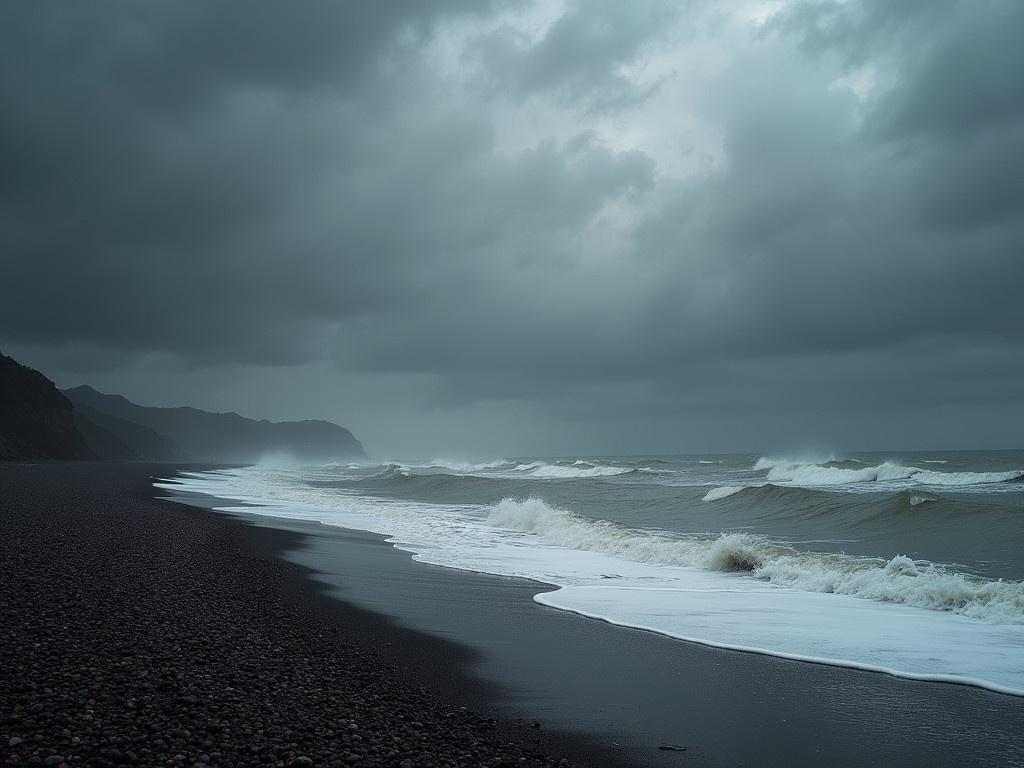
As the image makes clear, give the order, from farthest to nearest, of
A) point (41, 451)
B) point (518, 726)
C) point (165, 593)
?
point (41, 451) → point (165, 593) → point (518, 726)

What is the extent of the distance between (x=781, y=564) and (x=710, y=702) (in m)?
7.36

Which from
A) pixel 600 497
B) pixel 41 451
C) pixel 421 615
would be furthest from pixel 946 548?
pixel 41 451

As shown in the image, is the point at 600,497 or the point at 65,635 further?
the point at 600,497

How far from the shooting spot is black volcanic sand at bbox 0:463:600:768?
395 cm

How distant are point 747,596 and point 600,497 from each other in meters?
22.6

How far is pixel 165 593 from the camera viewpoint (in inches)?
331

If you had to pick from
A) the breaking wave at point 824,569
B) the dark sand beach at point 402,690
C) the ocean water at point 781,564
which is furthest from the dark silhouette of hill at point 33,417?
the dark sand beach at point 402,690

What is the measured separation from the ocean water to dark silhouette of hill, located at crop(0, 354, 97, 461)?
62.4 metres

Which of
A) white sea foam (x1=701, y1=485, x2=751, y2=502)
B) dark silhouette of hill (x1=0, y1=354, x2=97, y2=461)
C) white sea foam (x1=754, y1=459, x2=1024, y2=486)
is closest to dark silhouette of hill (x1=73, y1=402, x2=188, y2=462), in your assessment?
dark silhouette of hill (x1=0, y1=354, x2=97, y2=461)

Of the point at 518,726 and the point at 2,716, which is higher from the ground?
the point at 2,716

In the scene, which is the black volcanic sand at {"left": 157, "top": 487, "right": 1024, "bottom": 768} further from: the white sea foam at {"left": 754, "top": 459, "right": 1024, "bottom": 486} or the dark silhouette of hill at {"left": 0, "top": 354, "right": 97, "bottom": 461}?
the dark silhouette of hill at {"left": 0, "top": 354, "right": 97, "bottom": 461}

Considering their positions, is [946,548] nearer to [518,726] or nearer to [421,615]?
[421,615]

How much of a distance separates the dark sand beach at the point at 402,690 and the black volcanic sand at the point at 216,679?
0.07 feet

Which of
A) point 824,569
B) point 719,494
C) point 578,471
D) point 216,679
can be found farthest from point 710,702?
point 578,471
